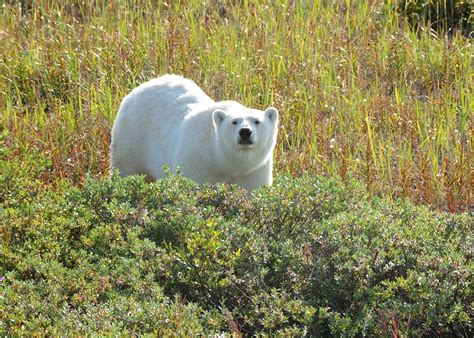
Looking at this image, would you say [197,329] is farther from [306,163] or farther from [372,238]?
[306,163]

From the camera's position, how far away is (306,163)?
7664mm

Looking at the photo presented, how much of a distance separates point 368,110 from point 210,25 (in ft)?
8.60

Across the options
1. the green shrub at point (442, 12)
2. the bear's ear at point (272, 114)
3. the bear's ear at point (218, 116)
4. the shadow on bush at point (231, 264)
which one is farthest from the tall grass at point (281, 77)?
the shadow on bush at point (231, 264)

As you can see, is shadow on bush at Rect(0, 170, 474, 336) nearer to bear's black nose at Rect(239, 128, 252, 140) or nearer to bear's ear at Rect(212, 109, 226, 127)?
bear's black nose at Rect(239, 128, 252, 140)

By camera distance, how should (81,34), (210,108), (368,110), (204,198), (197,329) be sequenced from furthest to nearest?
(81,34)
(368,110)
(210,108)
(204,198)
(197,329)

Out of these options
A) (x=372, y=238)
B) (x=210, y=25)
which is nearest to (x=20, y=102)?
(x=210, y=25)

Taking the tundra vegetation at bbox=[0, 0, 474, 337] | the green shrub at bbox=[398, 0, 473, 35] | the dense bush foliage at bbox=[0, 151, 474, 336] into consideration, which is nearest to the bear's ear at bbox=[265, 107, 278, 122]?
the tundra vegetation at bbox=[0, 0, 474, 337]

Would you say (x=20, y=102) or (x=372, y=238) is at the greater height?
(x=372, y=238)

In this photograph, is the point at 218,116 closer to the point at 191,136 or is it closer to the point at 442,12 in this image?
the point at 191,136

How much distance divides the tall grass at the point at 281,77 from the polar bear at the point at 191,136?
1.43 ft

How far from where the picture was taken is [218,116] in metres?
6.61

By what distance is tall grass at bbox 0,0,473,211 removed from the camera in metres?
7.62

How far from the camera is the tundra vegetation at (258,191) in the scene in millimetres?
4656

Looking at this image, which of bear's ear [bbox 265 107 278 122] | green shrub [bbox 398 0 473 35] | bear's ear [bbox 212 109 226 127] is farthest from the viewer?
green shrub [bbox 398 0 473 35]
